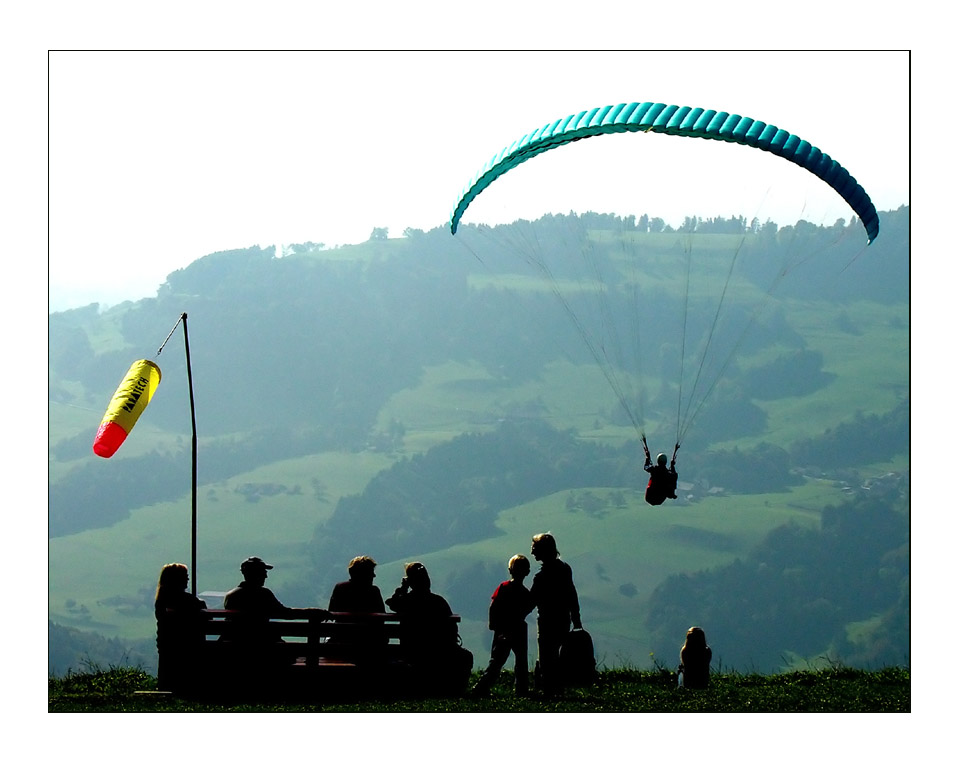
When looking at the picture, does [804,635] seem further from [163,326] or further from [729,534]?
[163,326]

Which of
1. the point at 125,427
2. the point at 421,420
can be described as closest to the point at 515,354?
the point at 421,420

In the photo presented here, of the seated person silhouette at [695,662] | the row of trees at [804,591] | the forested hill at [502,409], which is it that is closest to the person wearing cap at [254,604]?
the seated person silhouette at [695,662]

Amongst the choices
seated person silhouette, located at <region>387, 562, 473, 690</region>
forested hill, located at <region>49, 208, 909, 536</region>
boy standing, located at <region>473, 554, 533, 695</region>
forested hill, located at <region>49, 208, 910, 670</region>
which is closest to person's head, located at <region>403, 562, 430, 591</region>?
seated person silhouette, located at <region>387, 562, 473, 690</region>

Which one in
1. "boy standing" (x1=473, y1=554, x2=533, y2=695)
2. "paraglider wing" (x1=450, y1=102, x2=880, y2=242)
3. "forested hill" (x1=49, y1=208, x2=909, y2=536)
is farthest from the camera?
"forested hill" (x1=49, y1=208, x2=909, y2=536)

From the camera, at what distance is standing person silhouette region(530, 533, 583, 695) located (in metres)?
8.66

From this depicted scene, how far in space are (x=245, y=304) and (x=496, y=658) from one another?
58.9 meters

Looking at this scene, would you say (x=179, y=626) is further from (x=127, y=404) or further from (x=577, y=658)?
(x=577, y=658)

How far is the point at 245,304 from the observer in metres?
65.7

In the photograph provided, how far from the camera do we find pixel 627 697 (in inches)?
362

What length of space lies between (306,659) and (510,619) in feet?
5.07

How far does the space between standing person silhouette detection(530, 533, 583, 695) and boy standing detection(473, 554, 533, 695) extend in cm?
10

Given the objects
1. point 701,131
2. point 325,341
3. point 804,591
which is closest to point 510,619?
point 701,131

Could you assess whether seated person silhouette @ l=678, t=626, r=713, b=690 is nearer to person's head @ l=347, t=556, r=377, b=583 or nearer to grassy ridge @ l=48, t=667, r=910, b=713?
grassy ridge @ l=48, t=667, r=910, b=713

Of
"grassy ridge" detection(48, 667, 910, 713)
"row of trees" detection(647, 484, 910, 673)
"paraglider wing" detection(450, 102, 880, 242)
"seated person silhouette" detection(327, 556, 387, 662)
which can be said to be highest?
"paraglider wing" detection(450, 102, 880, 242)
